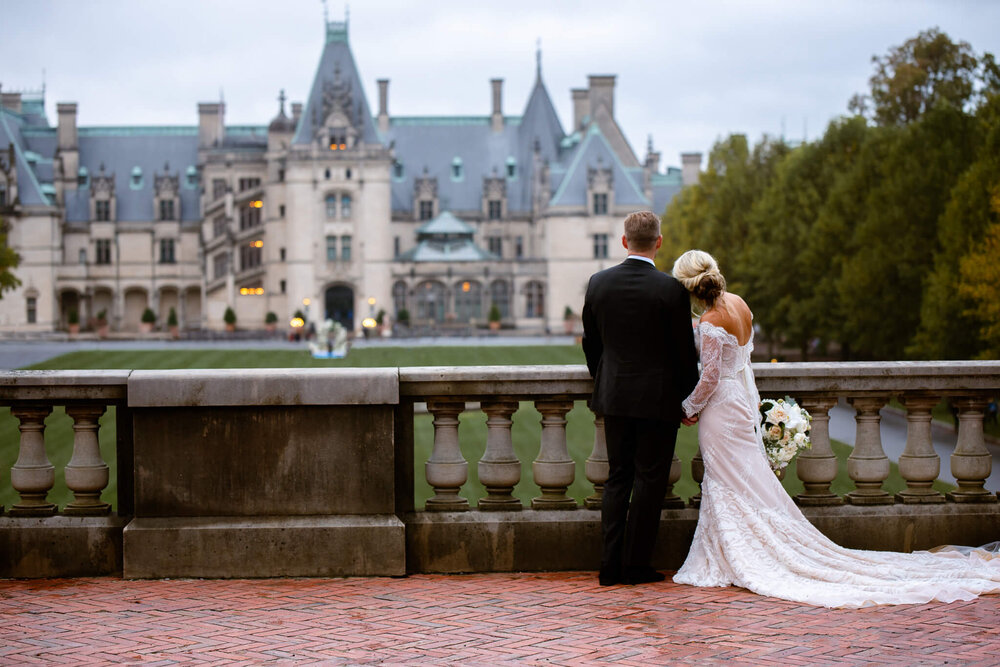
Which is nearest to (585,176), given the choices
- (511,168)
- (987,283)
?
(511,168)

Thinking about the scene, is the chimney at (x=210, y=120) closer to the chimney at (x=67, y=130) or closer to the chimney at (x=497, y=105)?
the chimney at (x=67, y=130)

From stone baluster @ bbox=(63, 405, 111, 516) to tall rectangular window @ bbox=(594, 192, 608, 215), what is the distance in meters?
77.3

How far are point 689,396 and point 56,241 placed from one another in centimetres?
8859

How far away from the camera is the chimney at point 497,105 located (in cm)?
9262

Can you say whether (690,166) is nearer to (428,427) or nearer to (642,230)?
(428,427)

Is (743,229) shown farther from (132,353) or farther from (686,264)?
(686,264)

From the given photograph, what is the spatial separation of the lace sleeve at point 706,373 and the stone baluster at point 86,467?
11.3 ft

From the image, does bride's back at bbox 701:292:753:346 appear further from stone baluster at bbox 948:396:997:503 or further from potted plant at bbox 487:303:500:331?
potted plant at bbox 487:303:500:331

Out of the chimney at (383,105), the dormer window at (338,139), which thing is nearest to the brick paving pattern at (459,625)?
the dormer window at (338,139)

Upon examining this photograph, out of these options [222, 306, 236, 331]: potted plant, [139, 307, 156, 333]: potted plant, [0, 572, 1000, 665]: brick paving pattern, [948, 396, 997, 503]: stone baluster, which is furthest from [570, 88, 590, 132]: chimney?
[0, 572, 1000, 665]: brick paving pattern

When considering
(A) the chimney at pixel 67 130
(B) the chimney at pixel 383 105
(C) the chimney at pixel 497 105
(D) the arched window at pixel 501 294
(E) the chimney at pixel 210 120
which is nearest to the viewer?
(D) the arched window at pixel 501 294

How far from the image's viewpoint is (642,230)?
669cm

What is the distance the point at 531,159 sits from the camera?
90250 millimetres

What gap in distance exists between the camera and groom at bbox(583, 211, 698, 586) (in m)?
6.62
